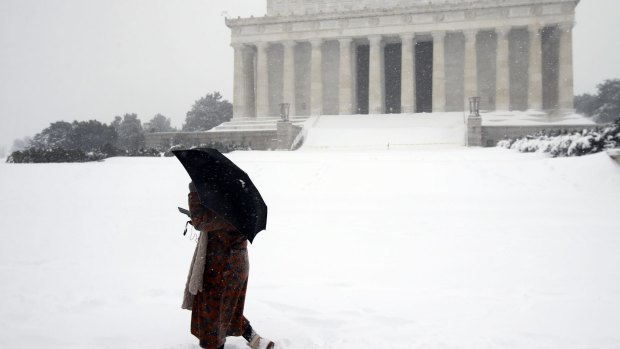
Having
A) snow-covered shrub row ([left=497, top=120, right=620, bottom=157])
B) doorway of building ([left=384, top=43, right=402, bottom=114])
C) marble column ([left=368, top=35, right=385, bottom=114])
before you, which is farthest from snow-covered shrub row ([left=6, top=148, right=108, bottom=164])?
doorway of building ([left=384, top=43, right=402, bottom=114])

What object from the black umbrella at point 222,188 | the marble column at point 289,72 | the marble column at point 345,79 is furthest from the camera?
the marble column at point 289,72

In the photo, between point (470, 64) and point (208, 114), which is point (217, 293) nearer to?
point (470, 64)

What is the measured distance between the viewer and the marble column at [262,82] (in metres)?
43.6

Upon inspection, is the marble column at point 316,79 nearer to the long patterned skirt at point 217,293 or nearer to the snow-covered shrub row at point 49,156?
the snow-covered shrub row at point 49,156

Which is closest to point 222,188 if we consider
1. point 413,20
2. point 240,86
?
point 413,20

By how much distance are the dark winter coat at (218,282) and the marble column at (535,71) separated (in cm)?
3913

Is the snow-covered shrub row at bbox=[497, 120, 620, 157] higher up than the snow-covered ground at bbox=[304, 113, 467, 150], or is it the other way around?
the snow-covered ground at bbox=[304, 113, 467, 150]

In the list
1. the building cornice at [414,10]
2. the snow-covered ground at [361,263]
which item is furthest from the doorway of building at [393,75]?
the snow-covered ground at [361,263]

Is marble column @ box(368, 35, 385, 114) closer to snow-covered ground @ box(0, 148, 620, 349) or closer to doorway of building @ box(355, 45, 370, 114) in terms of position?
doorway of building @ box(355, 45, 370, 114)

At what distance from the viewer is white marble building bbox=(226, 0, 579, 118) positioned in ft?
126

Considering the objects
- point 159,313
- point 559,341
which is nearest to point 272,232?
point 159,313

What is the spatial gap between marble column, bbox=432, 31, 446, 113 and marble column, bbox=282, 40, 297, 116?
40.2 feet

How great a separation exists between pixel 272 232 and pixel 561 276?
15.8 feet

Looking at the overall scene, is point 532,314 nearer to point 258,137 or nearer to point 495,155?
point 495,155
